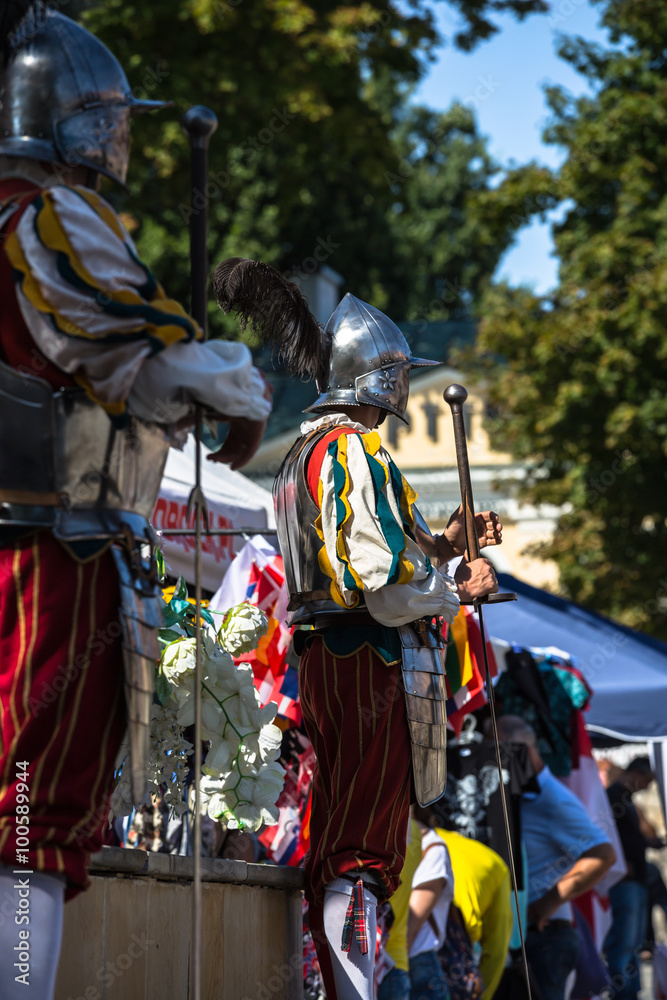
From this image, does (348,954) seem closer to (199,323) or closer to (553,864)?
(199,323)

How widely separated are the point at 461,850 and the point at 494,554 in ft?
65.9

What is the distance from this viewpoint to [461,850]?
641 centimetres

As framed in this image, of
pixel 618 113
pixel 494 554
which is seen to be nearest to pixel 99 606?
pixel 618 113

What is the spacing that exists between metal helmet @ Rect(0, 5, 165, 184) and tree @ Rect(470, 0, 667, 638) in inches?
437

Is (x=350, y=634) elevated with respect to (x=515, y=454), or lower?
lower

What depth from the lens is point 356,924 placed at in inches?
131

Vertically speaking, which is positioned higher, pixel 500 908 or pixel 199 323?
pixel 199 323

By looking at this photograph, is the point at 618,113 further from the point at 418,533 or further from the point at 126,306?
the point at 126,306

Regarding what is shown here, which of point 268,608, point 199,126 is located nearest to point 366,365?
point 199,126

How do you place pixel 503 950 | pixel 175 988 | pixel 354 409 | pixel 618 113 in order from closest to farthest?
pixel 175 988, pixel 354 409, pixel 503 950, pixel 618 113

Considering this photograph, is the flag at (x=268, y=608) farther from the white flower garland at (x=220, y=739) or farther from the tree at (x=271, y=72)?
the tree at (x=271, y=72)

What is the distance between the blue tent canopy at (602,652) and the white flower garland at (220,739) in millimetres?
4415

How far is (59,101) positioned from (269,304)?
4.63ft

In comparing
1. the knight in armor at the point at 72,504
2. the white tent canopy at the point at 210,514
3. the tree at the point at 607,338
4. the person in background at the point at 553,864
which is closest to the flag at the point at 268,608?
the white tent canopy at the point at 210,514
